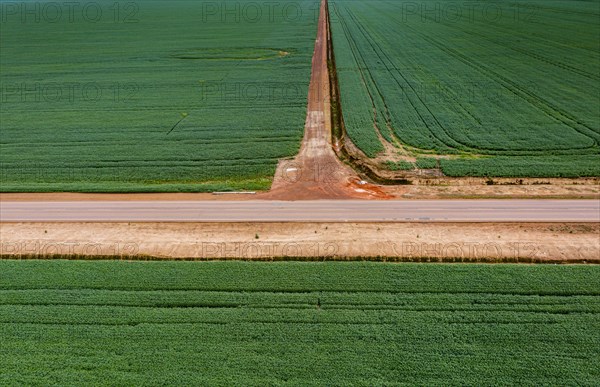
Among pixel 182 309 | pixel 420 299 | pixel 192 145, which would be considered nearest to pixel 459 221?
pixel 420 299

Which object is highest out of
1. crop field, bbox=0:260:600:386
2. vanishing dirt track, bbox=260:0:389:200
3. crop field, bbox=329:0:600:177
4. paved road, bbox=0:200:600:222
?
crop field, bbox=329:0:600:177

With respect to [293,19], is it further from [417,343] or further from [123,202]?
[417,343]

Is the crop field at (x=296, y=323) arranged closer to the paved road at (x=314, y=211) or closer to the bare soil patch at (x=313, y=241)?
the bare soil patch at (x=313, y=241)

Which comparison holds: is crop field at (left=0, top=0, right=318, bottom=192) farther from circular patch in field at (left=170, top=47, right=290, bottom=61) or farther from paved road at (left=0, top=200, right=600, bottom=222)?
paved road at (left=0, top=200, right=600, bottom=222)

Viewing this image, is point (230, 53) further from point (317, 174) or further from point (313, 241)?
point (313, 241)

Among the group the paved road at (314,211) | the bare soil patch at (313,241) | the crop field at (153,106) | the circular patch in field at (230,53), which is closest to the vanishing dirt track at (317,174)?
the crop field at (153,106)

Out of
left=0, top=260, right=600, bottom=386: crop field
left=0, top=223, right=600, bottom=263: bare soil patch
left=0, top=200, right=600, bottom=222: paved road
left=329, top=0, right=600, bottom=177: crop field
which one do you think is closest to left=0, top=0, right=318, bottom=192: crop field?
left=0, top=200, right=600, bottom=222: paved road
